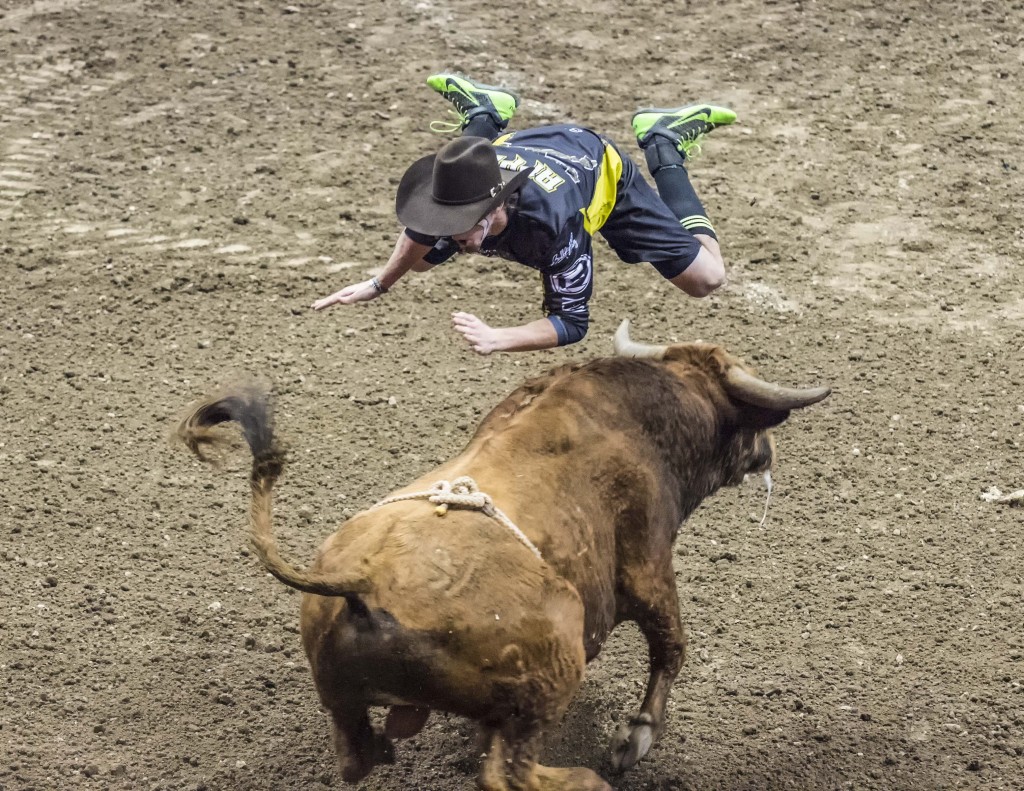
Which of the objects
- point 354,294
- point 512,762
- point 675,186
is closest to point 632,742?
point 512,762

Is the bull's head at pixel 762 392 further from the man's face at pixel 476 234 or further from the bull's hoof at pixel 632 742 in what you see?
the bull's hoof at pixel 632 742

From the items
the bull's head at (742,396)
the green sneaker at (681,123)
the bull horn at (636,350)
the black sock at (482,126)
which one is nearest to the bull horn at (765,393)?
the bull's head at (742,396)

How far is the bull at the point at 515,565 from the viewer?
383 centimetres

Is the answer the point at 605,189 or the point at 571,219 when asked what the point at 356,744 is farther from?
the point at 605,189

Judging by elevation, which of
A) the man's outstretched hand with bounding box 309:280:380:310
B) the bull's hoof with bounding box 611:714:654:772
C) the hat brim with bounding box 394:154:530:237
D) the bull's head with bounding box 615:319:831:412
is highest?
the hat brim with bounding box 394:154:530:237

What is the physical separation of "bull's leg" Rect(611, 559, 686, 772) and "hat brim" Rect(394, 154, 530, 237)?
4.40 ft

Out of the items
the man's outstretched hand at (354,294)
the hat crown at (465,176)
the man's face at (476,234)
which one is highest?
the hat crown at (465,176)

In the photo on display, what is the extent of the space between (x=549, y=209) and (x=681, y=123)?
1454mm

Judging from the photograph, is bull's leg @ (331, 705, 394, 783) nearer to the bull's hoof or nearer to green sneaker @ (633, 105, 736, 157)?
the bull's hoof

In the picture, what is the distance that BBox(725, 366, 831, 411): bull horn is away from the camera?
4758 mm

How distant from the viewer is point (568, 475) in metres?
4.36

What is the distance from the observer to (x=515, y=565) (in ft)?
13.1

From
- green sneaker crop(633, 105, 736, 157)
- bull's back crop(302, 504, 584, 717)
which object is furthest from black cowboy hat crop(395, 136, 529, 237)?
green sneaker crop(633, 105, 736, 157)

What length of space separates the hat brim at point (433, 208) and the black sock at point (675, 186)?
1.14 meters
